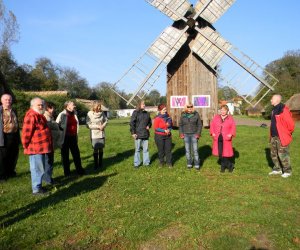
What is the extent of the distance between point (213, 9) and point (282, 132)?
11.7 m

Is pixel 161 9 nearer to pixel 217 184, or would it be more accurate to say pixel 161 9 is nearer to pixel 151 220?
pixel 217 184

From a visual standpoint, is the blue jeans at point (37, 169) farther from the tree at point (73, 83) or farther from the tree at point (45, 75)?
the tree at point (73, 83)

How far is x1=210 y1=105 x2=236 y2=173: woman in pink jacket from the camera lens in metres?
9.52

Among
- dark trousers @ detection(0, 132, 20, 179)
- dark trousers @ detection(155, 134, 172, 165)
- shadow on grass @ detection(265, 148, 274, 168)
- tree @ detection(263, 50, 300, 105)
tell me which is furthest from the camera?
tree @ detection(263, 50, 300, 105)

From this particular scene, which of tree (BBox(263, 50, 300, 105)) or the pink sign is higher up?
tree (BBox(263, 50, 300, 105))

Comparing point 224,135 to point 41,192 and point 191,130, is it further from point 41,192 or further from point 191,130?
point 41,192

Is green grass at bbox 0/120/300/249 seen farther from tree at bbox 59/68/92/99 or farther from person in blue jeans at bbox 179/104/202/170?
tree at bbox 59/68/92/99

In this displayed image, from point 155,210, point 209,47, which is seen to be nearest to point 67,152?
point 155,210

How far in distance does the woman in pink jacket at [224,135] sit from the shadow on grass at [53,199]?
304 centimetres

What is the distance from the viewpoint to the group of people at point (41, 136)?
23.3ft

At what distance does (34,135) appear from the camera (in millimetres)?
7102

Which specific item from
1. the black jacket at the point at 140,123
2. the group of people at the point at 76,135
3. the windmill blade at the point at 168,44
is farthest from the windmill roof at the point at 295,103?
the black jacket at the point at 140,123

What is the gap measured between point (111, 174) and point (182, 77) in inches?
427

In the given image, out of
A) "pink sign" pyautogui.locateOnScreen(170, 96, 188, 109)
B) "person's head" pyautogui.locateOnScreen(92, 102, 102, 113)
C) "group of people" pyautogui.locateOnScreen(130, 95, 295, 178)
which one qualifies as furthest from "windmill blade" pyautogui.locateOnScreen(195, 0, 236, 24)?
"person's head" pyautogui.locateOnScreen(92, 102, 102, 113)
